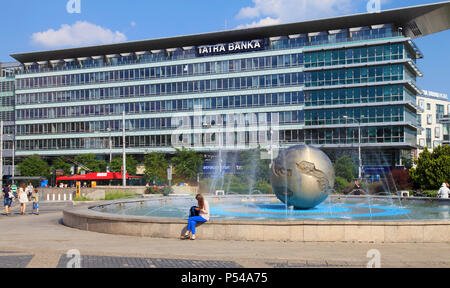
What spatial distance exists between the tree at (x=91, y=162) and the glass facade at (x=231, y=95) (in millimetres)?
3205

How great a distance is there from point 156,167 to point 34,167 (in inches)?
909

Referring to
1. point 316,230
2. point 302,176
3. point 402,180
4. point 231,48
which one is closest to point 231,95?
point 231,48

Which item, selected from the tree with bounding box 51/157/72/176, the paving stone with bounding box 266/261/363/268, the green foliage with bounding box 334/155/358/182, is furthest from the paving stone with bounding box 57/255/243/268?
the tree with bounding box 51/157/72/176

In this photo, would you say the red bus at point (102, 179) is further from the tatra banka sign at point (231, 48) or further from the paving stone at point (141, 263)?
the paving stone at point (141, 263)

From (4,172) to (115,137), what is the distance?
23078 millimetres

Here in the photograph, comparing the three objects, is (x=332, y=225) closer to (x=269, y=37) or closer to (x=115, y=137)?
(x=269, y=37)

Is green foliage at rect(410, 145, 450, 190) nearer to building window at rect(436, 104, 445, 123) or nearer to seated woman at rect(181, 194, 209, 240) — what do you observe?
seated woman at rect(181, 194, 209, 240)

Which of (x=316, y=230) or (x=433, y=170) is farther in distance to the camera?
(x=433, y=170)

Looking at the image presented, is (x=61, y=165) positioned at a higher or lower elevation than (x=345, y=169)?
higher

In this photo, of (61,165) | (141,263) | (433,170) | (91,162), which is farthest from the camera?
(61,165)

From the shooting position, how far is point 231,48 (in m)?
72.5

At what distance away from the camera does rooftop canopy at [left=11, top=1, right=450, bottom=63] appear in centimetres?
6391

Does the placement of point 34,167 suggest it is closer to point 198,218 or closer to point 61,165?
point 61,165
